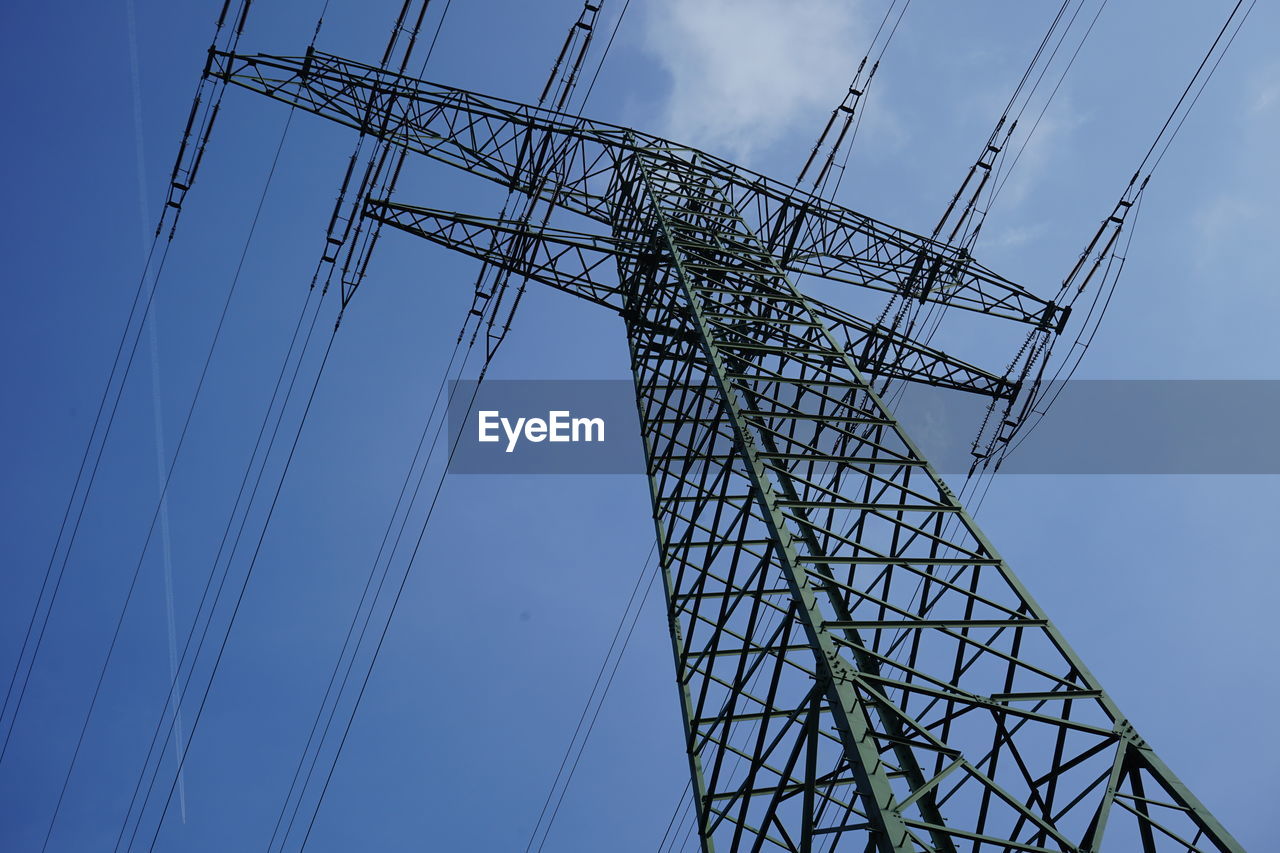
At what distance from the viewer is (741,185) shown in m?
18.9

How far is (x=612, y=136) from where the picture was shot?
61.3ft

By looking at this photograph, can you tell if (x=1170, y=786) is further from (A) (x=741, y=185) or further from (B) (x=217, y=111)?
(B) (x=217, y=111)

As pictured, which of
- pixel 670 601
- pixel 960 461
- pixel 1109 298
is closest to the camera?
pixel 670 601

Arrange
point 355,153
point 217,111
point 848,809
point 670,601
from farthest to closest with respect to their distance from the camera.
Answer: point 217,111
point 355,153
point 670,601
point 848,809

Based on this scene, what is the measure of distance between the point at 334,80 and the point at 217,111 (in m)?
2.39

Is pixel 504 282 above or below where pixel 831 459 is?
above

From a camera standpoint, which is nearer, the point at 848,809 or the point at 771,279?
the point at 848,809

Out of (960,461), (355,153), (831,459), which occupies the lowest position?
(831,459)

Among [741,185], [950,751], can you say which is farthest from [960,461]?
[950,751]

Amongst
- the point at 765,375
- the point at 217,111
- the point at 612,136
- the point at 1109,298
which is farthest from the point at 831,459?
the point at 217,111

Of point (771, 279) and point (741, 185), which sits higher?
point (741, 185)

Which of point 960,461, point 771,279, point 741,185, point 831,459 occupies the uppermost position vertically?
point 960,461

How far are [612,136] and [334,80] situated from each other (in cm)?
514

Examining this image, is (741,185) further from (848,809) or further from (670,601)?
(848,809)
